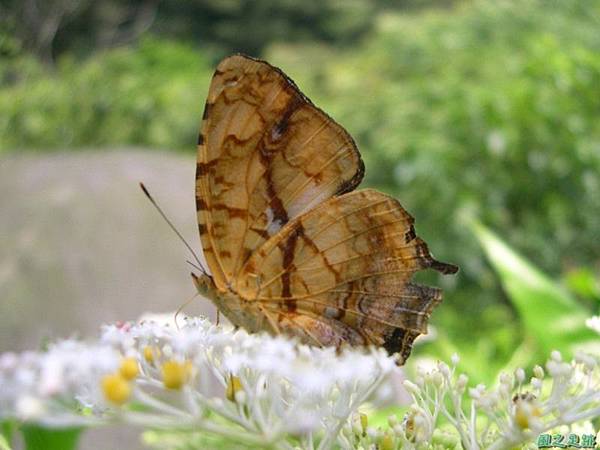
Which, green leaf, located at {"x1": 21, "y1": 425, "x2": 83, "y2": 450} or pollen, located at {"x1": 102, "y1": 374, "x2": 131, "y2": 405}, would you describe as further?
green leaf, located at {"x1": 21, "y1": 425, "x2": 83, "y2": 450}

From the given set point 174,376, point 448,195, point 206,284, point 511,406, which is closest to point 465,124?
point 448,195

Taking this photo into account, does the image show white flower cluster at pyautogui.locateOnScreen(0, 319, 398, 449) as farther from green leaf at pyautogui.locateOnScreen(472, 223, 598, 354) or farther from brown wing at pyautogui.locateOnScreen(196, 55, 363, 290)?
green leaf at pyautogui.locateOnScreen(472, 223, 598, 354)

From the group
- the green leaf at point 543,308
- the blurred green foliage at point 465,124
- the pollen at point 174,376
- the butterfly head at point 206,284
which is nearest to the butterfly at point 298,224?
the butterfly head at point 206,284

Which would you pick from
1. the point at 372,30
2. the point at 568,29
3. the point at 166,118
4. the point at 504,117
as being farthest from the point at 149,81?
the point at 372,30

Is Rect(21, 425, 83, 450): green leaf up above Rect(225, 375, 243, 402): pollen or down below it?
below

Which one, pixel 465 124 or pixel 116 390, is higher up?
pixel 465 124

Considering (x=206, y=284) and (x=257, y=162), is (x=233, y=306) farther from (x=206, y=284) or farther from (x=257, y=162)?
(x=257, y=162)

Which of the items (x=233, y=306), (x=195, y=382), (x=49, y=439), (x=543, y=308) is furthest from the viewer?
(x=543, y=308)

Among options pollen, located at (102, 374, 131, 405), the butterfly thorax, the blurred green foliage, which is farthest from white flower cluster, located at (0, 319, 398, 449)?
the blurred green foliage
